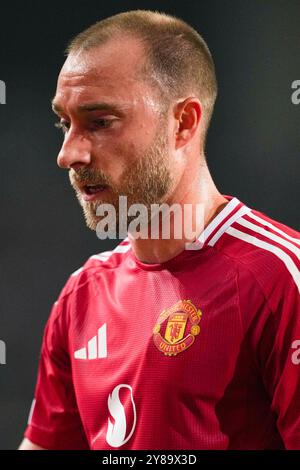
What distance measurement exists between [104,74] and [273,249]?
1.24 ft

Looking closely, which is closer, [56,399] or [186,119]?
[186,119]

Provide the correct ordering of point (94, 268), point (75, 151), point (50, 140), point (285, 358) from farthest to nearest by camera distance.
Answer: point (50, 140) → point (94, 268) → point (75, 151) → point (285, 358)

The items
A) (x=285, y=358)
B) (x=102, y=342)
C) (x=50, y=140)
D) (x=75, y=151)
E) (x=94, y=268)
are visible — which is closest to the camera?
(x=285, y=358)

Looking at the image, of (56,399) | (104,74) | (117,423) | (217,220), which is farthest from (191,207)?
(56,399)

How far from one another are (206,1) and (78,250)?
0.78 m

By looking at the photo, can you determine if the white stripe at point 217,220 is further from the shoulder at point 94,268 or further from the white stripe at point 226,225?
the shoulder at point 94,268

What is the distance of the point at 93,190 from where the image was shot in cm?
116

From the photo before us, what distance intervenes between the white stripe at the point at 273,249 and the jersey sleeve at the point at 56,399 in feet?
1.25

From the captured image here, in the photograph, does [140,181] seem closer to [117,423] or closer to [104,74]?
[104,74]

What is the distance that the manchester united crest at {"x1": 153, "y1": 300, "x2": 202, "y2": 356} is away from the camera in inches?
43.6

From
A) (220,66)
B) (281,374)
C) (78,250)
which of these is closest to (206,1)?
(220,66)

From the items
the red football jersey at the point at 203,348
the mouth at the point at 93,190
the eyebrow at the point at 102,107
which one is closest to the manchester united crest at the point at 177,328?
the red football jersey at the point at 203,348
